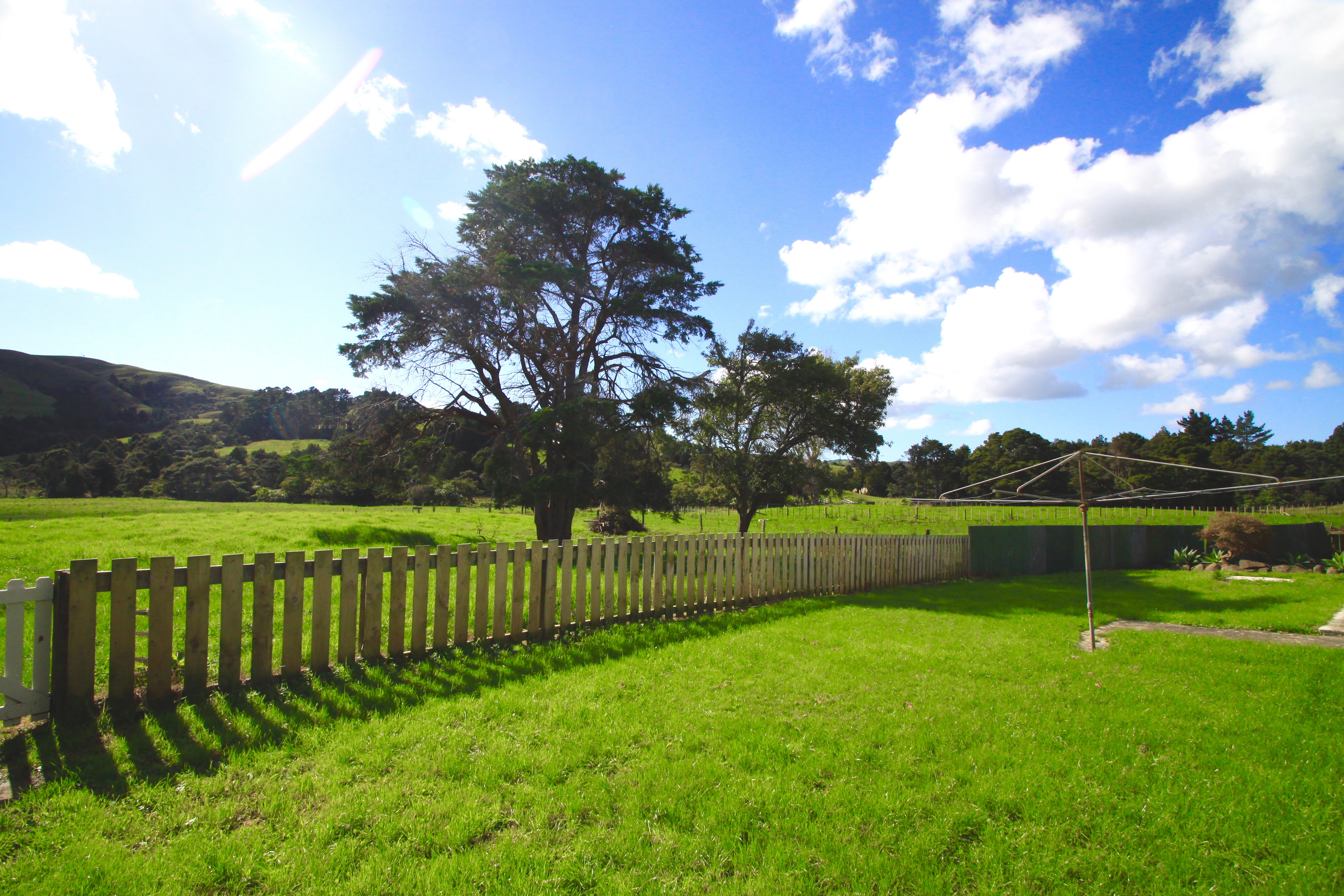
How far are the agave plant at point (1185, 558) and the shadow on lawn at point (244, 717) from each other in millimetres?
21384

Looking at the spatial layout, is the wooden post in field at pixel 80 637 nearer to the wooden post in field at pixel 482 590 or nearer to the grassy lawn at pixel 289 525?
the wooden post in field at pixel 482 590

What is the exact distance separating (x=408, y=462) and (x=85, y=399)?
145535 mm

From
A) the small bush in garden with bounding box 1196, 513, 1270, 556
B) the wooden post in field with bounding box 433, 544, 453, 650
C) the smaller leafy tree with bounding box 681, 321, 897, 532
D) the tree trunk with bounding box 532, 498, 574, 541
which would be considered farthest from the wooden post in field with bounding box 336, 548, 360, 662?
the small bush in garden with bounding box 1196, 513, 1270, 556

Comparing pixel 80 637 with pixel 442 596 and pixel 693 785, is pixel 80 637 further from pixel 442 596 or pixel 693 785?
pixel 693 785

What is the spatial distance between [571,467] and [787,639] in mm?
10490

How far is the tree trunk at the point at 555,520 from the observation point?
1689cm

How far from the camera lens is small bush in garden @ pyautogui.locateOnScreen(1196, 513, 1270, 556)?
18.0 m

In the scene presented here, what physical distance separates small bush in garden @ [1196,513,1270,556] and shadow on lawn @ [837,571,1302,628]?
231 inches

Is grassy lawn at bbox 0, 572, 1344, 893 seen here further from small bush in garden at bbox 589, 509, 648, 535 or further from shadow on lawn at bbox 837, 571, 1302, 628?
small bush in garden at bbox 589, 509, 648, 535

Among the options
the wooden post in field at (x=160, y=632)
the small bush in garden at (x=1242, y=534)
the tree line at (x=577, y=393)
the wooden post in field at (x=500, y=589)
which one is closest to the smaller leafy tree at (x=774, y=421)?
the tree line at (x=577, y=393)

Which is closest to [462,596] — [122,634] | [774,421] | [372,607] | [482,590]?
[482,590]

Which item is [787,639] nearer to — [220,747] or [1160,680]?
[1160,680]

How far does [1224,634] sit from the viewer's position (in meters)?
8.41

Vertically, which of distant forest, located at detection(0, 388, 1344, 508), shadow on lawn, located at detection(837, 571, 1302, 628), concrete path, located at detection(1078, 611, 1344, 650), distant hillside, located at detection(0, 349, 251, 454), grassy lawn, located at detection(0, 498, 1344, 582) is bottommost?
shadow on lawn, located at detection(837, 571, 1302, 628)
